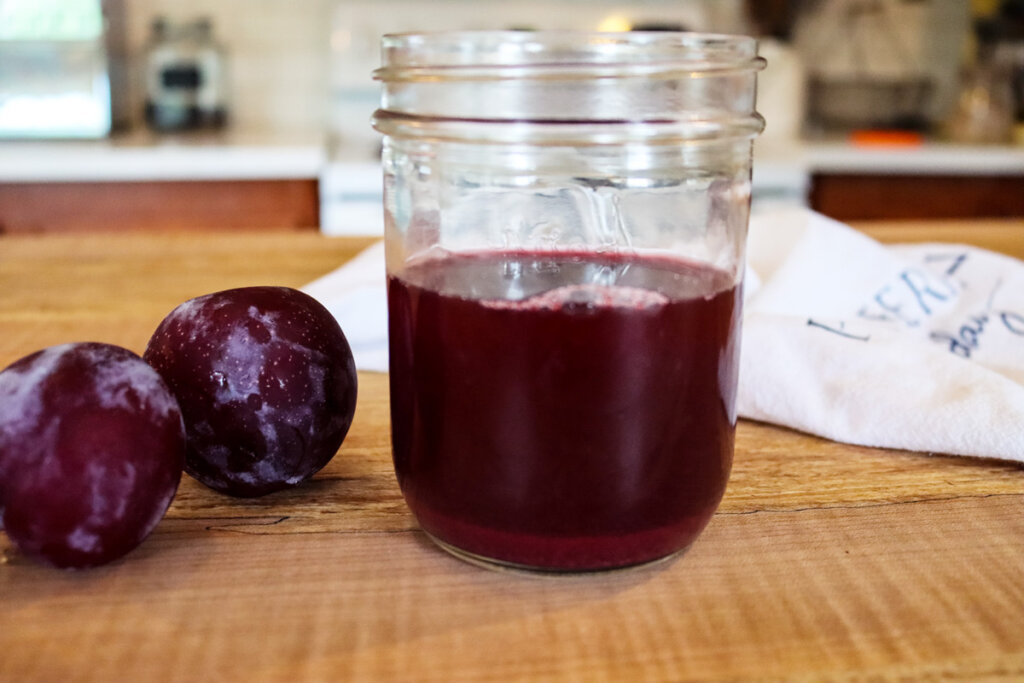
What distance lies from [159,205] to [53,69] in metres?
0.50

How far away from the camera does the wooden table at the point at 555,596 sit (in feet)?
1.21

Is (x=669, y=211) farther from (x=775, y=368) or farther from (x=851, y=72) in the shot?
(x=851, y=72)

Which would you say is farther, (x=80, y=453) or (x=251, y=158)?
(x=251, y=158)

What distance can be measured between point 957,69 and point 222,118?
6.91 ft

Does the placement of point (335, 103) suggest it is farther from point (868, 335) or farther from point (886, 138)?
point (868, 335)

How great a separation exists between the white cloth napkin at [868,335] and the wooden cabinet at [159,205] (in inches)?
48.9

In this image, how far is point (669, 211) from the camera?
476mm

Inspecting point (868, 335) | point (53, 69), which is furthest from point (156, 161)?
point (868, 335)

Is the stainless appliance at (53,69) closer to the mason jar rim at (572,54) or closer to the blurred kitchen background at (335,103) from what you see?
the blurred kitchen background at (335,103)

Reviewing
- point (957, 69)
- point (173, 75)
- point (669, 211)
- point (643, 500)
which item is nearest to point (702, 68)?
point (669, 211)

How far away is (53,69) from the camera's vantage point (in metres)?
2.20

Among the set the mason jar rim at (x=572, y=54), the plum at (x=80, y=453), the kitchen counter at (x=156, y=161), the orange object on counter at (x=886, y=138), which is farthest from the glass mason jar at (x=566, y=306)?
the orange object on counter at (x=886, y=138)

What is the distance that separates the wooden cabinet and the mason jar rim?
5.57 feet

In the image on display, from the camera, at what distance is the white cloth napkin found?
1.94 ft
